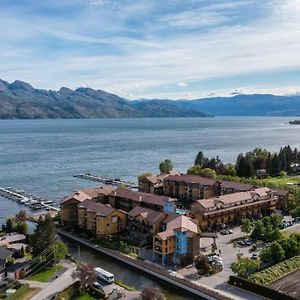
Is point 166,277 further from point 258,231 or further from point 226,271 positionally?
point 258,231

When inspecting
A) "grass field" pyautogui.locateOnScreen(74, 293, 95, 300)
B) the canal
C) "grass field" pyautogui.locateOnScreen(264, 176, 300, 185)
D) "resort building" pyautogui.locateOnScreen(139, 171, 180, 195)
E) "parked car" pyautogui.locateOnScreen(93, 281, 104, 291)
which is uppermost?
"resort building" pyautogui.locateOnScreen(139, 171, 180, 195)

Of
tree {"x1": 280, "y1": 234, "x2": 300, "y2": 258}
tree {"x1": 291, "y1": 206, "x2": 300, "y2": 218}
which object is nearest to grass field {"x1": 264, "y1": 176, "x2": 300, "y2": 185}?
tree {"x1": 291, "y1": 206, "x2": 300, "y2": 218}

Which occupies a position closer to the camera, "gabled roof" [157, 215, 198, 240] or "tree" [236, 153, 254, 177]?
"gabled roof" [157, 215, 198, 240]

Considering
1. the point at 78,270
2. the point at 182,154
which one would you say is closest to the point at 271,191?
the point at 78,270

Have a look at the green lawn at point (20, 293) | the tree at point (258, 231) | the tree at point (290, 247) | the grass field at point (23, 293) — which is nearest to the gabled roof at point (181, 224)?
the tree at point (258, 231)

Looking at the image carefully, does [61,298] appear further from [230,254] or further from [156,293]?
[230,254]

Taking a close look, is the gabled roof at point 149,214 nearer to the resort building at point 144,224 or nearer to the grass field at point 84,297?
the resort building at point 144,224

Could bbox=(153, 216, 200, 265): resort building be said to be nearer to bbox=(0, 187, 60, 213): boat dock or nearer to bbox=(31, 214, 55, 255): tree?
bbox=(31, 214, 55, 255): tree
